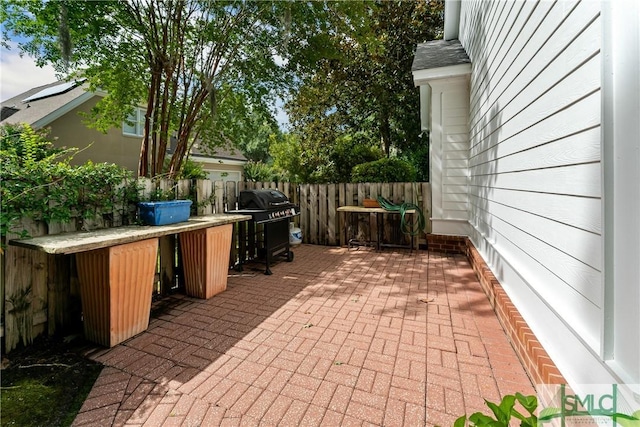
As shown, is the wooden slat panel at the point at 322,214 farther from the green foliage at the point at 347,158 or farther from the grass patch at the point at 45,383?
the grass patch at the point at 45,383

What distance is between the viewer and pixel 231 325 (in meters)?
2.94

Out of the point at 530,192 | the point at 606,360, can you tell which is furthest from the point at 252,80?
the point at 606,360

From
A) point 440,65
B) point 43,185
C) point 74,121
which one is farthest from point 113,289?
point 74,121

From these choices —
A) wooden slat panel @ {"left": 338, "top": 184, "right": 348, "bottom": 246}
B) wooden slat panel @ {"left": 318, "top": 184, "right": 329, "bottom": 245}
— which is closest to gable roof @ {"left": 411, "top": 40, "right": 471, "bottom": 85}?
wooden slat panel @ {"left": 338, "top": 184, "right": 348, "bottom": 246}

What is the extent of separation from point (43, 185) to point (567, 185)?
3.73 metres

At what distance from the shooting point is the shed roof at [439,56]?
555 centimetres

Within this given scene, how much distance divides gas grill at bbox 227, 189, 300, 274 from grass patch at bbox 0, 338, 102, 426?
8.27 feet

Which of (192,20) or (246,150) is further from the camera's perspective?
(246,150)

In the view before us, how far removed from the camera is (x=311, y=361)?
230cm

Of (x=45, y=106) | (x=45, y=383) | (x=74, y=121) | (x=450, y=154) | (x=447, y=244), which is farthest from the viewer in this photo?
(x=74, y=121)

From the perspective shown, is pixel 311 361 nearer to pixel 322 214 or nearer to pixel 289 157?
pixel 322 214

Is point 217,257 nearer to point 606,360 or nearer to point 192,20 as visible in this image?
point 606,360

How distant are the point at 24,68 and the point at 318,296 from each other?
280 inches

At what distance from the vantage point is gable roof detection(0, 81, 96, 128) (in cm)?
949
